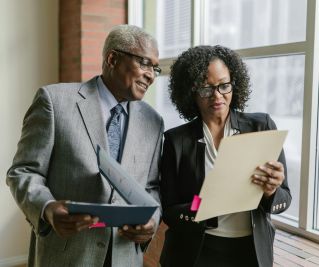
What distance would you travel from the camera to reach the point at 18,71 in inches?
133

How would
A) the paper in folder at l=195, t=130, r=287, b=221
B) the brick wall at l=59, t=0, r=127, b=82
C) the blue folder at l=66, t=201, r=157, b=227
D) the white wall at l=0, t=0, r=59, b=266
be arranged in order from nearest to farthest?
1. the blue folder at l=66, t=201, r=157, b=227
2. the paper in folder at l=195, t=130, r=287, b=221
3. the brick wall at l=59, t=0, r=127, b=82
4. the white wall at l=0, t=0, r=59, b=266

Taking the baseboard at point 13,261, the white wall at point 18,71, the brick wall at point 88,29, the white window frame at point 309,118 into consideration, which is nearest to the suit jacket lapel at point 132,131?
the white window frame at point 309,118

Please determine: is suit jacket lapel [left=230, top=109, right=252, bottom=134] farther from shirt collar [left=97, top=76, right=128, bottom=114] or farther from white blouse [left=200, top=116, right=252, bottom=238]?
shirt collar [left=97, top=76, right=128, bottom=114]

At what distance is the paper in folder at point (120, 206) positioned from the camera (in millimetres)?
961

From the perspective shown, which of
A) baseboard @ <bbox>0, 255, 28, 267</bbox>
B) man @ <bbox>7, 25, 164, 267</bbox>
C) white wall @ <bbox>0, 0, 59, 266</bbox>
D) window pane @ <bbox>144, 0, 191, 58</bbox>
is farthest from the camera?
baseboard @ <bbox>0, 255, 28, 267</bbox>

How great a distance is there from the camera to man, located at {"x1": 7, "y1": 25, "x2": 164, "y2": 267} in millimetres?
1253

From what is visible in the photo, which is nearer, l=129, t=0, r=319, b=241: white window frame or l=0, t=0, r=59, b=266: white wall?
l=129, t=0, r=319, b=241: white window frame

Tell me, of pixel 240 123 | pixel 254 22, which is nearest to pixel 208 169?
pixel 240 123

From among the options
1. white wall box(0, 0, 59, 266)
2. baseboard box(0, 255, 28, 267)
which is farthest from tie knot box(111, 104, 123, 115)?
baseboard box(0, 255, 28, 267)

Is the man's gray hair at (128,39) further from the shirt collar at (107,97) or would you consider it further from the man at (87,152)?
the shirt collar at (107,97)

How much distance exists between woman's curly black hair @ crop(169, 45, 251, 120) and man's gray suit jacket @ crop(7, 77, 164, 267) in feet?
1.04

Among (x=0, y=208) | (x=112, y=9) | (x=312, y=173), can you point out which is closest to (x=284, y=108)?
(x=312, y=173)

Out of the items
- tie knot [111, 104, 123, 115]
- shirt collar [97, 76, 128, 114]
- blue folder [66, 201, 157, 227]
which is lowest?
blue folder [66, 201, 157, 227]

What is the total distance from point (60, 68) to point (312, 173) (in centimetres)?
253
